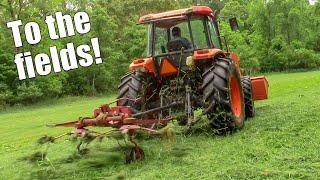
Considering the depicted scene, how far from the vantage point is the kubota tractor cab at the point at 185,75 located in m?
8.38

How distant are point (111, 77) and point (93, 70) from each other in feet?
4.60

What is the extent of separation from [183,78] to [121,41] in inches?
1330

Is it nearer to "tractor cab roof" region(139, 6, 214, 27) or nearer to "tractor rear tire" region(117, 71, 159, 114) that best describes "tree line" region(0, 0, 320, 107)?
"tractor cab roof" region(139, 6, 214, 27)

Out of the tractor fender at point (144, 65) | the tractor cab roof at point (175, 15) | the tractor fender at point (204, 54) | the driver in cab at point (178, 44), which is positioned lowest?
the tractor fender at point (144, 65)

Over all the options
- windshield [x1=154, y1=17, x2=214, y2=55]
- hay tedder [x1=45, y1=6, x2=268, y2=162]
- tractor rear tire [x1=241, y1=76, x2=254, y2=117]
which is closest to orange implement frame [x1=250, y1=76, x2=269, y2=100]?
tractor rear tire [x1=241, y1=76, x2=254, y2=117]

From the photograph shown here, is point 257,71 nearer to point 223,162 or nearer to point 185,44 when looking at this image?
point 185,44

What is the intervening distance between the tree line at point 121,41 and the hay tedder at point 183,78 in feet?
59.0

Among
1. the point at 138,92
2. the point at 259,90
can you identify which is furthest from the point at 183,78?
the point at 259,90

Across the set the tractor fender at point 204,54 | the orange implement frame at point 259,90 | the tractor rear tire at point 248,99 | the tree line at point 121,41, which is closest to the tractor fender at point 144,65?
the tractor fender at point 204,54

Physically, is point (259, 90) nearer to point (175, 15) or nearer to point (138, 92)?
point (175, 15)

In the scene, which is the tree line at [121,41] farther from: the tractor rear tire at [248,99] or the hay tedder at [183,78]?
the hay tedder at [183,78]

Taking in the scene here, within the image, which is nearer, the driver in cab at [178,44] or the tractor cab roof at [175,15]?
the tractor cab roof at [175,15]

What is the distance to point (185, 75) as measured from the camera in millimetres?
9109

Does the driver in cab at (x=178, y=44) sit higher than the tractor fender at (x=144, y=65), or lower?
higher
